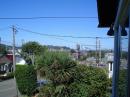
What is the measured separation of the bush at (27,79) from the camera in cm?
2269

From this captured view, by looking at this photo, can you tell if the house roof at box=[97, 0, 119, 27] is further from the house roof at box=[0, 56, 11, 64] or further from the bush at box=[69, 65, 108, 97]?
the house roof at box=[0, 56, 11, 64]

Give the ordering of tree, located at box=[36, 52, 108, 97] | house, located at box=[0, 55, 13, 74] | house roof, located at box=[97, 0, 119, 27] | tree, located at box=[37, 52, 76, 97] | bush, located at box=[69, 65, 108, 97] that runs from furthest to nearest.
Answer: house, located at box=[0, 55, 13, 74], tree, located at box=[37, 52, 76, 97], tree, located at box=[36, 52, 108, 97], bush, located at box=[69, 65, 108, 97], house roof, located at box=[97, 0, 119, 27]

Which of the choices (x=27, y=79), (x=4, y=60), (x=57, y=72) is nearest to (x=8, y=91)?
(x=27, y=79)

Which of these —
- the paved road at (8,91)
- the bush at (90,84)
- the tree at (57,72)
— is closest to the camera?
the bush at (90,84)

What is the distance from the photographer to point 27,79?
22969 millimetres

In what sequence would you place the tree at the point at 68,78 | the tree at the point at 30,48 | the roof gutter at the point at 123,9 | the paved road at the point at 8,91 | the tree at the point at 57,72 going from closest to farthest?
the roof gutter at the point at 123,9
the tree at the point at 68,78
the tree at the point at 57,72
the paved road at the point at 8,91
the tree at the point at 30,48

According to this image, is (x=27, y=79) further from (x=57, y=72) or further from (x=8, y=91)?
(x=8, y=91)

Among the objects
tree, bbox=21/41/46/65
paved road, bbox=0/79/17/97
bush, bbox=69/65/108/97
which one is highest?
tree, bbox=21/41/46/65

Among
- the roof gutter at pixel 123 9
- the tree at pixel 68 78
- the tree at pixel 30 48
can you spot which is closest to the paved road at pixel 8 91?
→ the tree at pixel 68 78

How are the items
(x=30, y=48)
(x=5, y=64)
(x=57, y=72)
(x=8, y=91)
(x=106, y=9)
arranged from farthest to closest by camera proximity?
(x=30, y=48)
(x=5, y=64)
(x=8, y=91)
(x=57, y=72)
(x=106, y=9)

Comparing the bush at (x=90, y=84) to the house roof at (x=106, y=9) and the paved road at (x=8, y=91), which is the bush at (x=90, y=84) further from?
the paved road at (x=8, y=91)

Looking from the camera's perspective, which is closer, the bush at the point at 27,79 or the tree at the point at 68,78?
the tree at the point at 68,78

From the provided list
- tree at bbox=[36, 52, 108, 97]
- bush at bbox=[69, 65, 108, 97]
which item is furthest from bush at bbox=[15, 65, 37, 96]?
bush at bbox=[69, 65, 108, 97]

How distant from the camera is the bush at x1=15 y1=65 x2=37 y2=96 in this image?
2269cm
